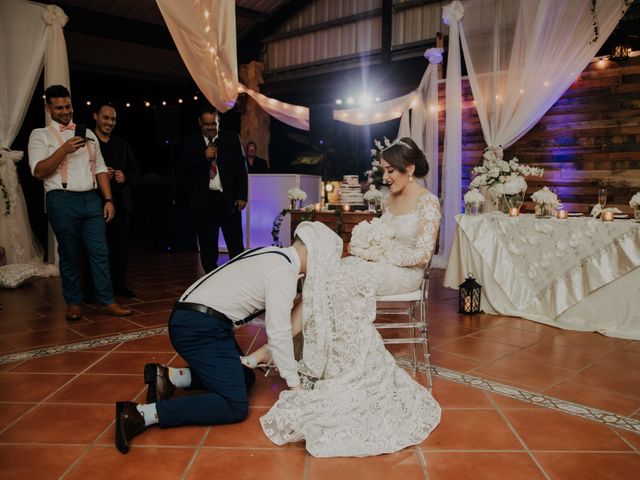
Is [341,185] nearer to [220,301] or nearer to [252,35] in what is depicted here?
[220,301]

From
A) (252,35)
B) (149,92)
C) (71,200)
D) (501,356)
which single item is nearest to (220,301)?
(501,356)

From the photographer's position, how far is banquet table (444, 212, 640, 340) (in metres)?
3.76

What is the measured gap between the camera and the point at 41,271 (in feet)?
19.3

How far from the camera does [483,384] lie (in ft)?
9.19

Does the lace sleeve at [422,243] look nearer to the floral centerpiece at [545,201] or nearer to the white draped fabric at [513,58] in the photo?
the floral centerpiece at [545,201]

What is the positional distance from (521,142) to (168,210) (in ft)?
17.3

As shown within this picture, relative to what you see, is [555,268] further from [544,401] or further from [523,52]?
[523,52]

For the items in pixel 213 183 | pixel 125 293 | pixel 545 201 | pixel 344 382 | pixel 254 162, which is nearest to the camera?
pixel 344 382

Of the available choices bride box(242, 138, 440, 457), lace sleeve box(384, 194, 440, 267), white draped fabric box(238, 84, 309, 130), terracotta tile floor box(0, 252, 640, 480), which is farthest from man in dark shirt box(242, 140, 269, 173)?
bride box(242, 138, 440, 457)

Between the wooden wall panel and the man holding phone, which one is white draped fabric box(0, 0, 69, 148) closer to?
the man holding phone

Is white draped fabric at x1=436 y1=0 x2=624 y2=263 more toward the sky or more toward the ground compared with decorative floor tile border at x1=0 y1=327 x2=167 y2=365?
more toward the sky

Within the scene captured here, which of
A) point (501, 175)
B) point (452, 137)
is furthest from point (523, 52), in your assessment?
point (501, 175)

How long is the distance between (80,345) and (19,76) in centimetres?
422

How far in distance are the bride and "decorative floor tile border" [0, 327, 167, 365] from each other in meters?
1.33
